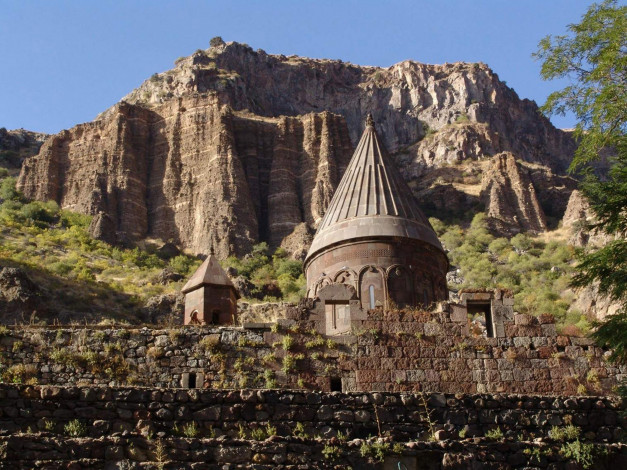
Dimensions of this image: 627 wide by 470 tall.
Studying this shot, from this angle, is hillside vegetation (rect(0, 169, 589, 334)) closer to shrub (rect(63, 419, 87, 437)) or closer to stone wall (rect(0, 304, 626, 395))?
stone wall (rect(0, 304, 626, 395))

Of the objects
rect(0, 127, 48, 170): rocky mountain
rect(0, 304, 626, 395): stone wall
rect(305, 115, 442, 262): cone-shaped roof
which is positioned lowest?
rect(0, 304, 626, 395): stone wall

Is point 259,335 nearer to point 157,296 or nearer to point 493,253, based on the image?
point 157,296

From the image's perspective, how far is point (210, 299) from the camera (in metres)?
19.3

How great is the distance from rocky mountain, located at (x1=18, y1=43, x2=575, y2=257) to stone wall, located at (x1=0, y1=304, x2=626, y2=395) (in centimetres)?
5507

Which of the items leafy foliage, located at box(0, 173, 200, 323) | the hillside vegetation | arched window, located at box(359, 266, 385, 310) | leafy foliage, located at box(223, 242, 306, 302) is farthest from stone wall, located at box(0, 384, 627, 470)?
leafy foliage, located at box(223, 242, 306, 302)

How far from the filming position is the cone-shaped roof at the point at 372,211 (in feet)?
64.7

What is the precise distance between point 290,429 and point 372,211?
981cm

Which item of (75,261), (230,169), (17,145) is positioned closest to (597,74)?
(75,261)

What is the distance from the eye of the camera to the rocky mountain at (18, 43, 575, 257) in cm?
7756

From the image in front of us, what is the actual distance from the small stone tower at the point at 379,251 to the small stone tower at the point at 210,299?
6.39 ft

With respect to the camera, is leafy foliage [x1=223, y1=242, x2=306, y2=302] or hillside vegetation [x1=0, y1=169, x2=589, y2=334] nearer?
hillside vegetation [x1=0, y1=169, x2=589, y2=334]

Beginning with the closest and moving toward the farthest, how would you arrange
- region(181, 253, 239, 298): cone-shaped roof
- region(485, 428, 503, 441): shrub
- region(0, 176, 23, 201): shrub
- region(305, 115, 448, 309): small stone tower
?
region(485, 428, 503, 441): shrub < region(305, 115, 448, 309): small stone tower < region(181, 253, 239, 298): cone-shaped roof < region(0, 176, 23, 201): shrub

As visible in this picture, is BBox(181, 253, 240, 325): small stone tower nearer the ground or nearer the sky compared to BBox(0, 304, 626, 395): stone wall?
nearer the sky

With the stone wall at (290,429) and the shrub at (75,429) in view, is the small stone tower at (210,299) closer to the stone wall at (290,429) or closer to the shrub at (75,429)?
the stone wall at (290,429)
